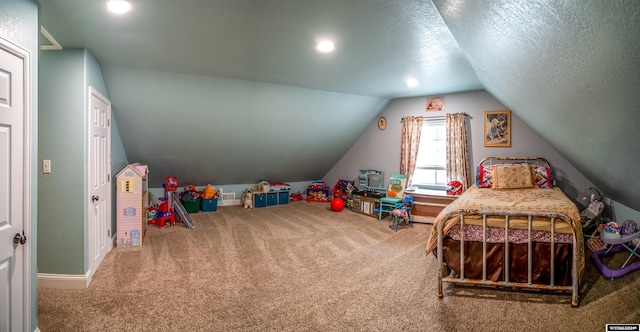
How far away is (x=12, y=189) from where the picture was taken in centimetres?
181

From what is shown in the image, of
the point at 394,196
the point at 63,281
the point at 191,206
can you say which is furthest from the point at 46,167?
the point at 394,196

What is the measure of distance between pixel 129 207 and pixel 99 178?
0.71m

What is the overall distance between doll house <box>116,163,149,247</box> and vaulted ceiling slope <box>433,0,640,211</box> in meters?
3.78

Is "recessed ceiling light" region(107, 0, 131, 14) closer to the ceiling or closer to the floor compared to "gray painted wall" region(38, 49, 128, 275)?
closer to the ceiling

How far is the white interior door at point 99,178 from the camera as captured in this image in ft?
10.1

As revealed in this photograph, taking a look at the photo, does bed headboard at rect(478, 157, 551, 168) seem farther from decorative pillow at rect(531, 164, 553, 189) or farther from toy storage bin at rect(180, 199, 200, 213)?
toy storage bin at rect(180, 199, 200, 213)

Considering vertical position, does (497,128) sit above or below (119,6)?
below

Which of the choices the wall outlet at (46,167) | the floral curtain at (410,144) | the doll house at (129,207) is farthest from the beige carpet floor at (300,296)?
the floral curtain at (410,144)

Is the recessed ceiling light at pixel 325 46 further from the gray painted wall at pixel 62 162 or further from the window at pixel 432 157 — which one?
the window at pixel 432 157

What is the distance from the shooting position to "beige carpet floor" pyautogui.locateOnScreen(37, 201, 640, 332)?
230 cm

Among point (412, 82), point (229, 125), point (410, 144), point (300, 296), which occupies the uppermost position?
point (412, 82)

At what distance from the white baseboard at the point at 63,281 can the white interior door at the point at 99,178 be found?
5.3 inches

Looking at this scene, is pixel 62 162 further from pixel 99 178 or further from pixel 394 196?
pixel 394 196

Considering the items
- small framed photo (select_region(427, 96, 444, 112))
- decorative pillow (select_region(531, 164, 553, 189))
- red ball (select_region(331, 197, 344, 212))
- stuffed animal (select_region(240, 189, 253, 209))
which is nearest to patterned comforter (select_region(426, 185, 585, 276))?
decorative pillow (select_region(531, 164, 553, 189))
